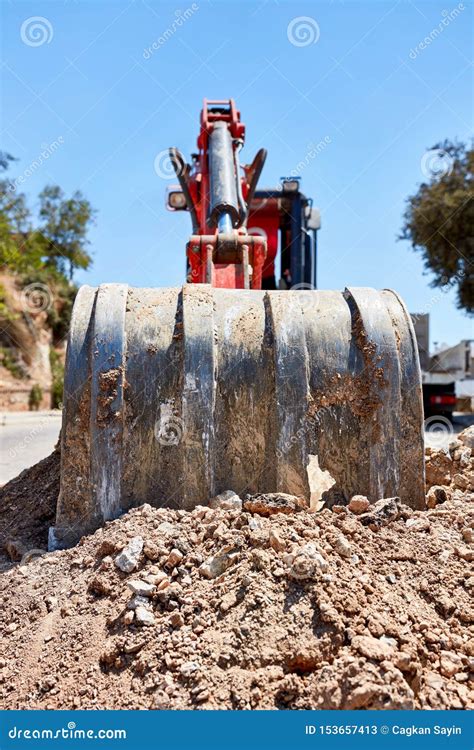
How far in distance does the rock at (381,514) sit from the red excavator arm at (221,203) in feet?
6.26

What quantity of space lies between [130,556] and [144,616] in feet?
0.98

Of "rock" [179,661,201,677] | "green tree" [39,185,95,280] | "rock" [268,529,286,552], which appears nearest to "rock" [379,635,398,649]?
"rock" [268,529,286,552]

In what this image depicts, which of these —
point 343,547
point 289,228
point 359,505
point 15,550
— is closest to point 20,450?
point 289,228

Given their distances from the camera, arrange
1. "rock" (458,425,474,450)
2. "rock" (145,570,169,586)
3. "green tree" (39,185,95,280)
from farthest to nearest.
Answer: "green tree" (39,185,95,280) → "rock" (458,425,474,450) → "rock" (145,570,169,586)

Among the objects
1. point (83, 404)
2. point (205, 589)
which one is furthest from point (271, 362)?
point (205, 589)

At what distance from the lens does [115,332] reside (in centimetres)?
314

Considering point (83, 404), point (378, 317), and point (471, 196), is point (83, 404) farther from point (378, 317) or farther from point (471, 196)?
point (471, 196)

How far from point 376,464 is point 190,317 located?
1122 millimetres

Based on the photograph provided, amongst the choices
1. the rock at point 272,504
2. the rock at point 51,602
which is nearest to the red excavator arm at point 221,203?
the rock at point 272,504

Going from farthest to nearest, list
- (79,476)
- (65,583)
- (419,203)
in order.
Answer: (419,203) → (79,476) → (65,583)

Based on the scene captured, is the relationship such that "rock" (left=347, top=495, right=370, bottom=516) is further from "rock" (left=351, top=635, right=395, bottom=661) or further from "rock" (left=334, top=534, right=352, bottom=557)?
"rock" (left=351, top=635, right=395, bottom=661)

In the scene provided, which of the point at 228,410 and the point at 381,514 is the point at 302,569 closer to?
the point at 381,514

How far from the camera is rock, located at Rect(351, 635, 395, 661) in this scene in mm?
2080

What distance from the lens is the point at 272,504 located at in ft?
9.13
